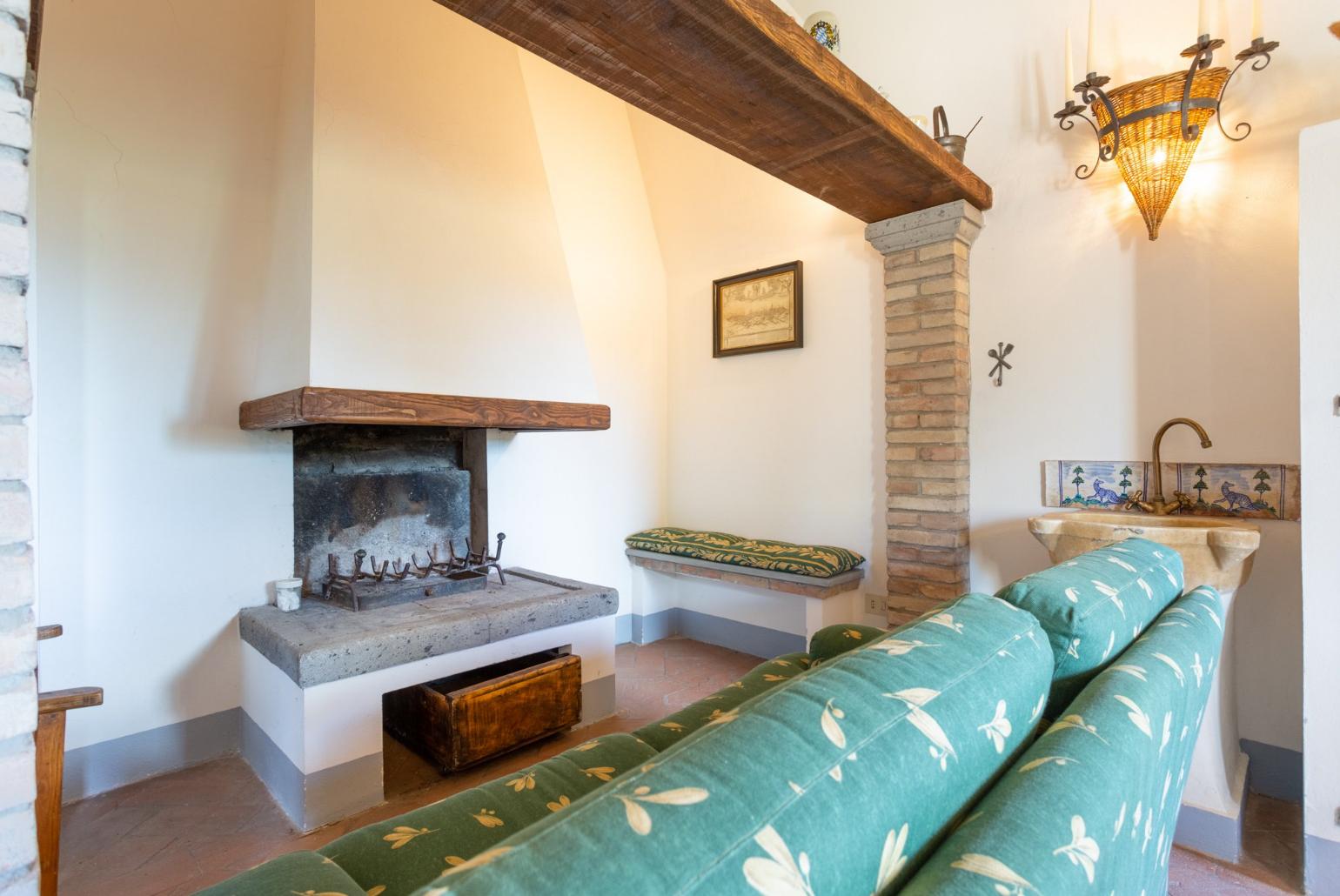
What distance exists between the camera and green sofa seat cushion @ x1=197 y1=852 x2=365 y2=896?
741mm

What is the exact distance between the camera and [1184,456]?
2400 millimetres

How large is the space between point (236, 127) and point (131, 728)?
2.32 m

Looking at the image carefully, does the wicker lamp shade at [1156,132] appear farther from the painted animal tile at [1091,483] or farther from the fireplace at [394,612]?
the fireplace at [394,612]

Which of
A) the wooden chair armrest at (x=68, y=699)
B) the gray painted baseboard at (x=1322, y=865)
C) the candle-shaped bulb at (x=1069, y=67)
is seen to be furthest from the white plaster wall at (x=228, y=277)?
the gray painted baseboard at (x=1322, y=865)

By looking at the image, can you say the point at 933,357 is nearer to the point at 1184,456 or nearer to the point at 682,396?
the point at 1184,456

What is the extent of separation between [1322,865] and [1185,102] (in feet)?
7.65

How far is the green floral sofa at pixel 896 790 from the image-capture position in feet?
1.63

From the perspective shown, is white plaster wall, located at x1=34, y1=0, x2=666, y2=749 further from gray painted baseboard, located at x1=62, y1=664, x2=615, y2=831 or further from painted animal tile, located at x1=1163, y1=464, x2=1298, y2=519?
painted animal tile, located at x1=1163, y1=464, x2=1298, y2=519

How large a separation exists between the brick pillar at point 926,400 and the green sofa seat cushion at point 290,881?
8.53 ft

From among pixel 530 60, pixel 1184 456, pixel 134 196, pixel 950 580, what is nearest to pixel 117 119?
pixel 134 196

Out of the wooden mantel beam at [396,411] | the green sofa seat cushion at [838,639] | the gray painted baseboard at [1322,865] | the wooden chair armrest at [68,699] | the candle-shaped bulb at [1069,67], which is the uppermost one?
the candle-shaped bulb at [1069,67]

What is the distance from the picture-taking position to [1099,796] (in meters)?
0.75

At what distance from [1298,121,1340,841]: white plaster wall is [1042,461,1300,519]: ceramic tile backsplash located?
23.0 inches

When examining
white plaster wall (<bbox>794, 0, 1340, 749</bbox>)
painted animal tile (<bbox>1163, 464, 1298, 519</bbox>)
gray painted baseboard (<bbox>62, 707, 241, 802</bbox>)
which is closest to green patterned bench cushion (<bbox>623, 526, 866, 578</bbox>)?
white plaster wall (<bbox>794, 0, 1340, 749</bbox>)
